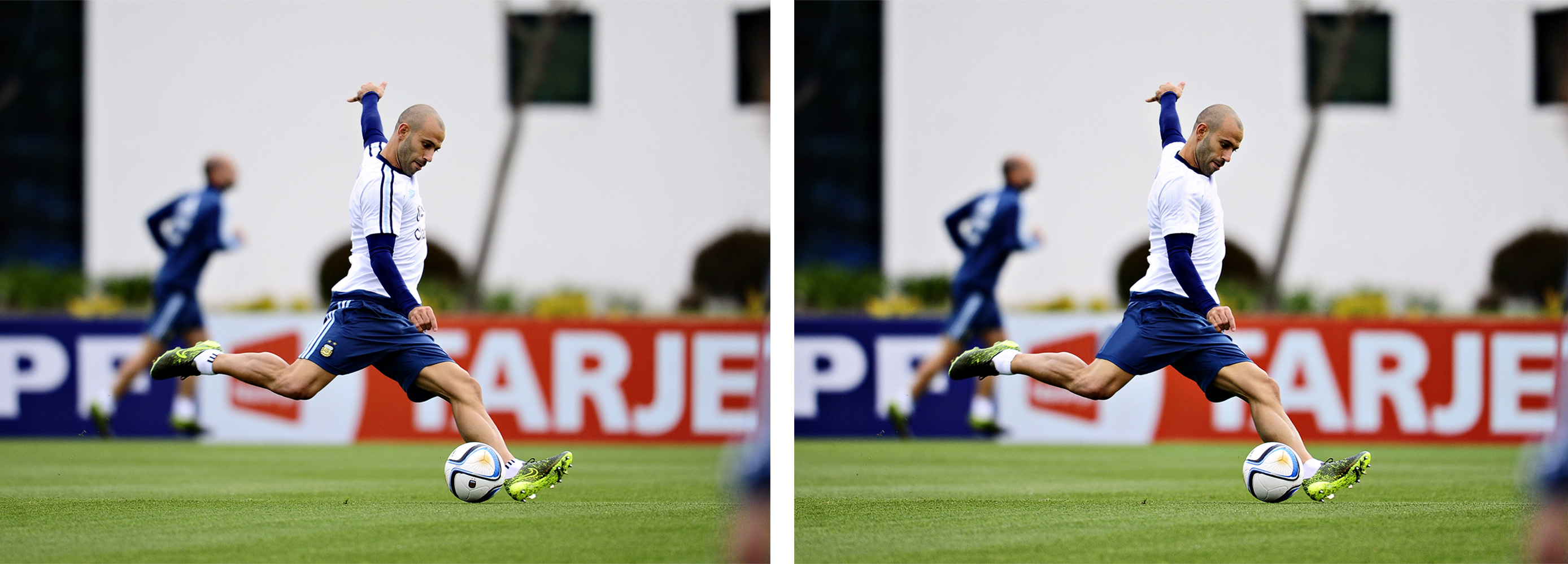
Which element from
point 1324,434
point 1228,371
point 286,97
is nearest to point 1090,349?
point 1324,434

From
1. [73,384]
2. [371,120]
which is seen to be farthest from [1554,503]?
[73,384]

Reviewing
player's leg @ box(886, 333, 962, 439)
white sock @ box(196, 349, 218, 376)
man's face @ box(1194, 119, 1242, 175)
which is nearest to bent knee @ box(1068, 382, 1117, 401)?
man's face @ box(1194, 119, 1242, 175)

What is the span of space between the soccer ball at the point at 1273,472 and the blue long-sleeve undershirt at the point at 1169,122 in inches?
47.0

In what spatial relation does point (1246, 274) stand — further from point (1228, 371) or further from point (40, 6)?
point (40, 6)

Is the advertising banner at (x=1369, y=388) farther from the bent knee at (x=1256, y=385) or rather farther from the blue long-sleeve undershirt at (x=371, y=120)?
the blue long-sleeve undershirt at (x=371, y=120)

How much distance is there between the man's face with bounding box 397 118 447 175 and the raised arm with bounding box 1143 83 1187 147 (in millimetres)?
2673

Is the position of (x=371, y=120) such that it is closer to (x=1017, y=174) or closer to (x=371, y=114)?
(x=371, y=114)

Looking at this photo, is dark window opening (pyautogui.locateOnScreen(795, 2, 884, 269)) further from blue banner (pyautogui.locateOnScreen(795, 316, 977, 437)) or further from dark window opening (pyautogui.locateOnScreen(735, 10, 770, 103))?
blue banner (pyautogui.locateOnScreen(795, 316, 977, 437))

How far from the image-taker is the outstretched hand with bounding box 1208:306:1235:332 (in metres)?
5.00

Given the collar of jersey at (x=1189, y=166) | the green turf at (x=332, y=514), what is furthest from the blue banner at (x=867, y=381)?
the collar of jersey at (x=1189, y=166)

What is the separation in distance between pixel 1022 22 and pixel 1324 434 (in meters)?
5.78

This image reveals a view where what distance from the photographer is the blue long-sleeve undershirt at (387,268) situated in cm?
514

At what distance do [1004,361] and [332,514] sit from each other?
2.58m

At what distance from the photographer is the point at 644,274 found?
13.9m
